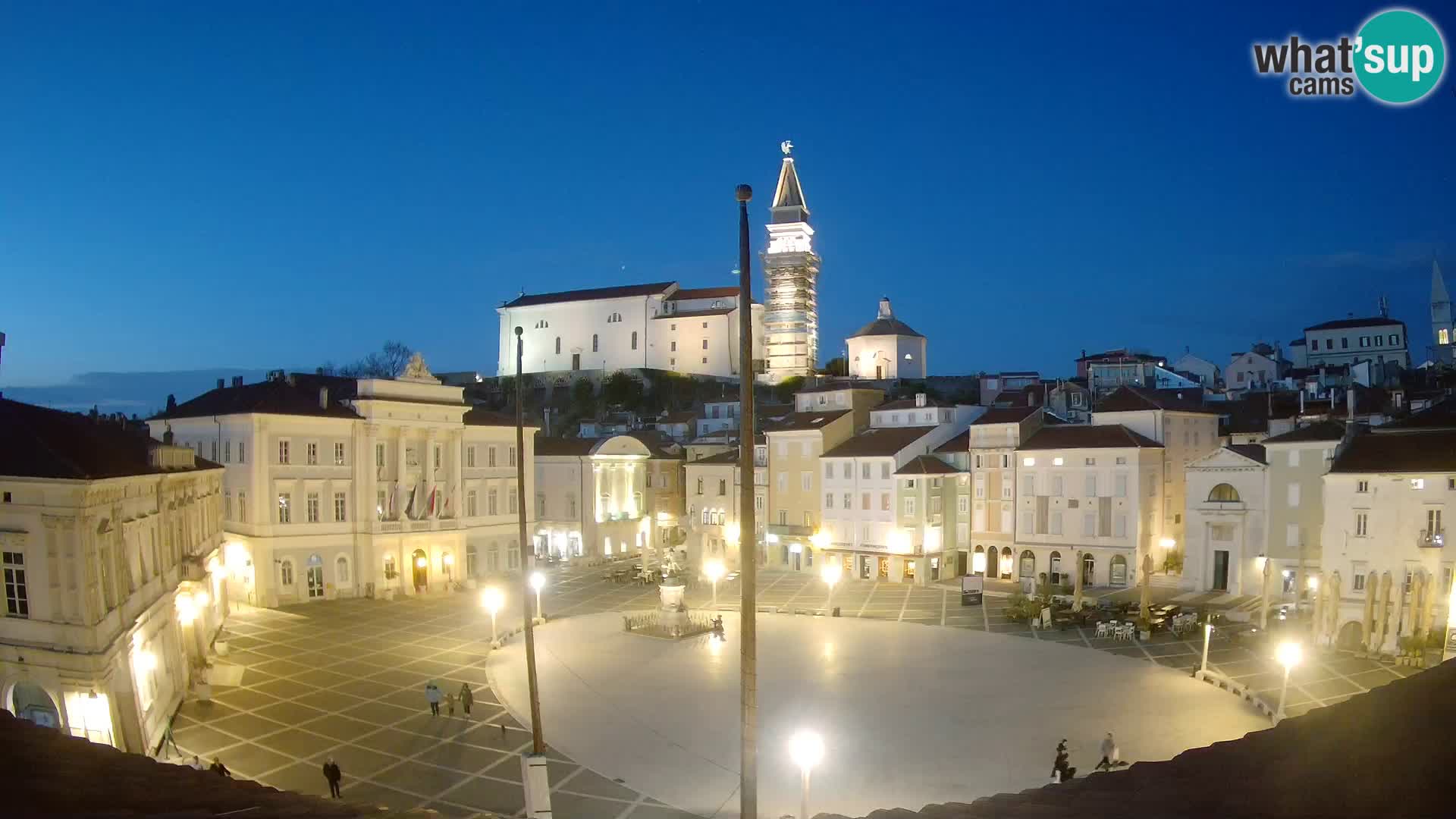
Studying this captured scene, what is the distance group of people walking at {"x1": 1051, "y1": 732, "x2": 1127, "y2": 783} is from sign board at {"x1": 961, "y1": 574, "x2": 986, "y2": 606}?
23.2 m

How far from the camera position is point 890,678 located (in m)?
31.2

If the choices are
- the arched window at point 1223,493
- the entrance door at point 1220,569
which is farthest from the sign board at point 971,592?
the arched window at point 1223,493

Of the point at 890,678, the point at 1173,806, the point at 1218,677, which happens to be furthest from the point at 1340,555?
the point at 1173,806

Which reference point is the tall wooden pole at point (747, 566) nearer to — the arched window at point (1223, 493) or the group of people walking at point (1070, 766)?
the group of people walking at point (1070, 766)

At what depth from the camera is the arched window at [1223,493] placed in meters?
45.9

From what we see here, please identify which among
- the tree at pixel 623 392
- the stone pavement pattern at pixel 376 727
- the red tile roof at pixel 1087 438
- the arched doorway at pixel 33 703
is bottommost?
the stone pavement pattern at pixel 376 727

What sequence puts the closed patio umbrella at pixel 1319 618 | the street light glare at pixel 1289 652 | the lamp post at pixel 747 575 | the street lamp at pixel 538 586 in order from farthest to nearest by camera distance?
1. the street lamp at pixel 538 586
2. the closed patio umbrella at pixel 1319 618
3. the street light glare at pixel 1289 652
4. the lamp post at pixel 747 575

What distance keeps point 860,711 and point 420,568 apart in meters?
29.5

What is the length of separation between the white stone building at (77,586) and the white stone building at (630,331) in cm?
9366

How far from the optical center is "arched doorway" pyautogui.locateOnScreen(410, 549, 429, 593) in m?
49.2

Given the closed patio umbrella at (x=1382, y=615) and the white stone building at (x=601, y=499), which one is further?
the white stone building at (x=601, y=499)

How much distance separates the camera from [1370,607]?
3412cm

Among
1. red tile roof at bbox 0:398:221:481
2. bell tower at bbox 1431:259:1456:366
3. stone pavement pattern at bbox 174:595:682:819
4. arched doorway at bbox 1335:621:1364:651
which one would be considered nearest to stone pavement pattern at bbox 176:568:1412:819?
stone pavement pattern at bbox 174:595:682:819

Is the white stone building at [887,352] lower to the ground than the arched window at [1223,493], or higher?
higher
